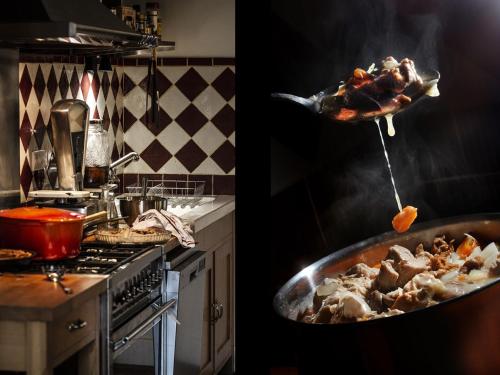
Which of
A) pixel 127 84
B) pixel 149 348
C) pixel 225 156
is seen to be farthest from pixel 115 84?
pixel 149 348

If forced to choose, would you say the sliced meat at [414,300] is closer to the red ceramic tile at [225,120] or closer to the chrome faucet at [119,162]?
the chrome faucet at [119,162]

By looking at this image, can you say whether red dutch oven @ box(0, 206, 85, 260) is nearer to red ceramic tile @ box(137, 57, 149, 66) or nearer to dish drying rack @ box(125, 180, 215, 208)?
dish drying rack @ box(125, 180, 215, 208)

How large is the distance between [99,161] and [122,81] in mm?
963

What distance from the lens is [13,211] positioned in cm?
291

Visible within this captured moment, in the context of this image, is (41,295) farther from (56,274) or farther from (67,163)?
(67,163)

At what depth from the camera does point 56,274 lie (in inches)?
102

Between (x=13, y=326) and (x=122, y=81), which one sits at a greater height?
(x=122, y=81)

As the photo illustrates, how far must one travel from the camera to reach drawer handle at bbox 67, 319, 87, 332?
7.89ft

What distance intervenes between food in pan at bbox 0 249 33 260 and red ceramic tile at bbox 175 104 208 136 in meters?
2.17

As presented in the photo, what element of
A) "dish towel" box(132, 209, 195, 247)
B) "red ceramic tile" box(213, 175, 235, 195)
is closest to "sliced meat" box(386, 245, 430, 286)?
"dish towel" box(132, 209, 195, 247)

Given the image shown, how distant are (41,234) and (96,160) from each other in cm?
126

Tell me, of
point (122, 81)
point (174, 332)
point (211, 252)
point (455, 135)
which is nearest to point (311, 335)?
point (455, 135)

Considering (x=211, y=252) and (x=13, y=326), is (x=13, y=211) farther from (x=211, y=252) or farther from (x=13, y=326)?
(x=211, y=252)

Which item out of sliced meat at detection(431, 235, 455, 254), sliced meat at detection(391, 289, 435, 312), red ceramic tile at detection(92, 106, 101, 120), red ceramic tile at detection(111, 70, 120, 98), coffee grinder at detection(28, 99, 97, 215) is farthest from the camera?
red ceramic tile at detection(111, 70, 120, 98)
